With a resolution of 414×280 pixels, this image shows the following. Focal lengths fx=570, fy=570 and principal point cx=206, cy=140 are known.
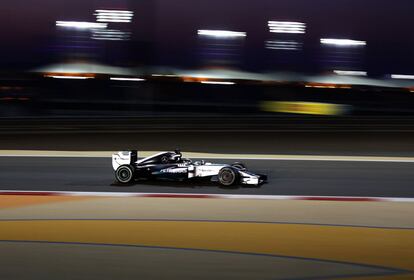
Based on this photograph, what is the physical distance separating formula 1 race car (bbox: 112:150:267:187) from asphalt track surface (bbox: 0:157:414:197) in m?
0.14

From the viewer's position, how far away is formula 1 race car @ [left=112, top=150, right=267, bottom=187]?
8.35 meters

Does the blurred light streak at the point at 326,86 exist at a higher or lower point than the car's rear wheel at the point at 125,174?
higher

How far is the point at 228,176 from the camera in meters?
8.31

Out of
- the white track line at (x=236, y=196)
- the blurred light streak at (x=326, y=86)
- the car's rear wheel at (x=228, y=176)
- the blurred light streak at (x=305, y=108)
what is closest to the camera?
the white track line at (x=236, y=196)

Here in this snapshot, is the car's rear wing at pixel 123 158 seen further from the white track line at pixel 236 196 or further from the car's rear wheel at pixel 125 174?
the white track line at pixel 236 196

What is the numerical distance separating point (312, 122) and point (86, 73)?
18352 mm

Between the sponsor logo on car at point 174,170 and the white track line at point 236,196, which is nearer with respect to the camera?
the white track line at point 236,196

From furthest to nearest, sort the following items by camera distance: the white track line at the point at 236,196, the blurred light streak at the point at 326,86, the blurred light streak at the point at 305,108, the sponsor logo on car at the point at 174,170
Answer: the blurred light streak at the point at 326,86 < the blurred light streak at the point at 305,108 < the sponsor logo on car at the point at 174,170 < the white track line at the point at 236,196

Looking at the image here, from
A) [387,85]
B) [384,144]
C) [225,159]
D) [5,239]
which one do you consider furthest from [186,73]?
[5,239]

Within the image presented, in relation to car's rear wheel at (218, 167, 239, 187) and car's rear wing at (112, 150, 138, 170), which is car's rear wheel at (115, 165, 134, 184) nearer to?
car's rear wing at (112, 150, 138, 170)

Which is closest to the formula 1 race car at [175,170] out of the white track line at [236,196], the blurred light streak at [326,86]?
the white track line at [236,196]

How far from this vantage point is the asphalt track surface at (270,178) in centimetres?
835

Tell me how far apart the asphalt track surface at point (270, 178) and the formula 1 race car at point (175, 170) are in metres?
0.14

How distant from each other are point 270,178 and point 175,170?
172 centimetres
